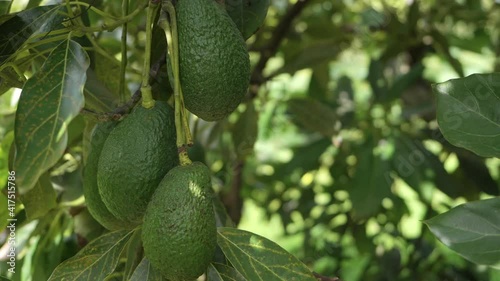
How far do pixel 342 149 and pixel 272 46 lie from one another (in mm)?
451

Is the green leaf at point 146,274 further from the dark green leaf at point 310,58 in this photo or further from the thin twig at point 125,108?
the dark green leaf at point 310,58

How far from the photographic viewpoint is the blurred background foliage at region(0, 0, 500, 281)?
57.4 inches

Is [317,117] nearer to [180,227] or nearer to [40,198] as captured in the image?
[40,198]

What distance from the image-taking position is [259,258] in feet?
3.01

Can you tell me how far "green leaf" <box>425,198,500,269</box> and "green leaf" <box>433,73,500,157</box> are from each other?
88 mm

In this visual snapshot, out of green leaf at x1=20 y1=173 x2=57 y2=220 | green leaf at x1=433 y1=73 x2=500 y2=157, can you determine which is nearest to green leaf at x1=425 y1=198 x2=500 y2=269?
green leaf at x1=433 y1=73 x2=500 y2=157

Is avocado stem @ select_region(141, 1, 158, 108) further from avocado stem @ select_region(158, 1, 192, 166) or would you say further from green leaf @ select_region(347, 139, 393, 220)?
green leaf @ select_region(347, 139, 393, 220)

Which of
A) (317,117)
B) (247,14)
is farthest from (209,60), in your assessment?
(317,117)

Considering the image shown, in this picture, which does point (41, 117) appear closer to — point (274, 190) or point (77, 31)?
point (77, 31)

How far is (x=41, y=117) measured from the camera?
33.0 inches

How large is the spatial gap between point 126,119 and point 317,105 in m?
0.97

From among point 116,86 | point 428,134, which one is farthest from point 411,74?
point 116,86

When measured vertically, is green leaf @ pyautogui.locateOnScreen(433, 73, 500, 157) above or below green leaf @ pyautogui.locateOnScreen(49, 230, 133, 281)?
above

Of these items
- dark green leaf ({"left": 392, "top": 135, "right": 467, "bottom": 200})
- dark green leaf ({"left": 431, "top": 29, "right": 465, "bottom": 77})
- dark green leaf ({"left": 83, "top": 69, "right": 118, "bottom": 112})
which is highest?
dark green leaf ({"left": 83, "top": 69, "right": 118, "bottom": 112})
